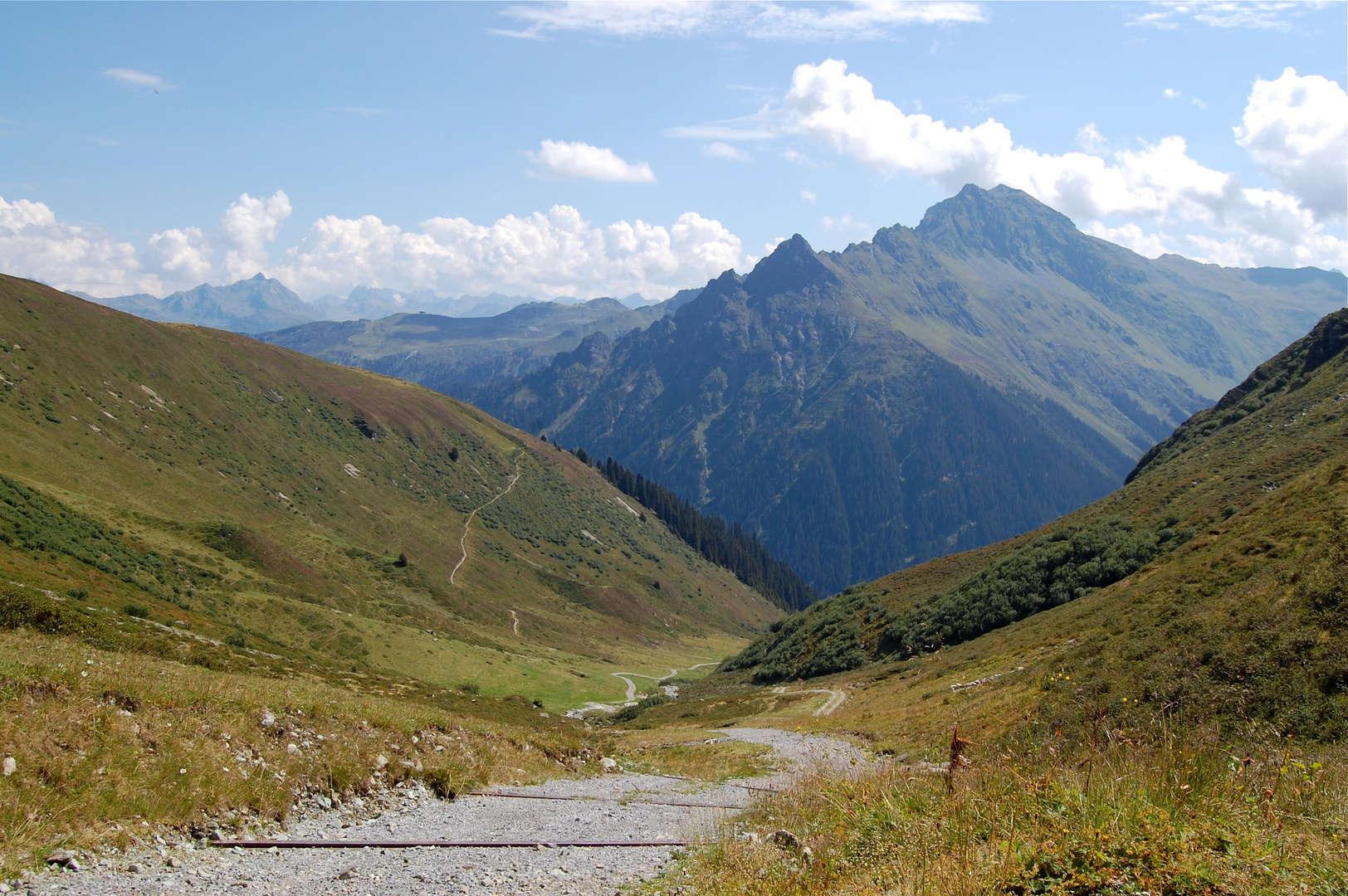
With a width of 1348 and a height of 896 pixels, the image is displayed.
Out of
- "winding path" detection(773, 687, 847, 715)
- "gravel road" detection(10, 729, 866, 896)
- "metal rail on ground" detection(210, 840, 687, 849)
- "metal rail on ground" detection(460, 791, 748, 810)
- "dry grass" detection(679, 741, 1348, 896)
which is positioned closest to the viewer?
"dry grass" detection(679, 741, 1348, 896)

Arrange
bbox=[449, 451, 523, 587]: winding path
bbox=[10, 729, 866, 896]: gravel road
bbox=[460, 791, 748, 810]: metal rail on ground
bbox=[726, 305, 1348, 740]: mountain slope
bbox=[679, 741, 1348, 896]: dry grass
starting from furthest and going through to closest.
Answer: bbox=[449, 451, 523, 587]: winding path, bbox=[726, 305, 1348, 740]: mountain slope, bbox=[460, 791, 748, 810]: metal rail on ground, bbox=[10, 729, 866, 896]: gravel road, bbox=[679, 741, 1348, 896]: dry grass

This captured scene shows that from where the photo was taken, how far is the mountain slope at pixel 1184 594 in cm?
1627

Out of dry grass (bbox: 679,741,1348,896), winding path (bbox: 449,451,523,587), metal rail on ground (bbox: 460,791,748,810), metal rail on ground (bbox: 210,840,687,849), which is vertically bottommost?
winding path (bbox: 449,451,523,587)

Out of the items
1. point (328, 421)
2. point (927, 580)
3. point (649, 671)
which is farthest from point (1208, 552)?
point (328, 421)

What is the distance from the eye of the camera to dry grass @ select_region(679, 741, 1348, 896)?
20.3 feet

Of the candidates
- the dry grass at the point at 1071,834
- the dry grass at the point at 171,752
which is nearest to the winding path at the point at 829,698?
the dry grass at the point at 171,752

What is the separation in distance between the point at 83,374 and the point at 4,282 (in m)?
22.2

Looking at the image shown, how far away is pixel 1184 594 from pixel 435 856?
1116 inches

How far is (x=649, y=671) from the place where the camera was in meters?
94.8

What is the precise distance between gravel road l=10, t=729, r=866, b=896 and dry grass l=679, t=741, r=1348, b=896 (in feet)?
4.93

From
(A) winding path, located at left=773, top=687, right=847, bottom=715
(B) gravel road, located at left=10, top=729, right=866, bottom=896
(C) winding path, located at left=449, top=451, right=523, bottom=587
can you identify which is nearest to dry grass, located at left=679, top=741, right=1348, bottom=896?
(B) gravel road, located at left=10, top=729, right=866, bottom=896

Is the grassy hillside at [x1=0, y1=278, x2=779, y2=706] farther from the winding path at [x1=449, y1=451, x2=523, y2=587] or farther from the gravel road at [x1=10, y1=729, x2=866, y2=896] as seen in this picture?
the gravel road at [x1=10, y1=729, x2=866, y2=896]

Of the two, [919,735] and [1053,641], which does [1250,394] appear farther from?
[919,735]

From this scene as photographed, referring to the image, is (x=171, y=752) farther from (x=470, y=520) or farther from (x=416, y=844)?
(x=470, y=520)
